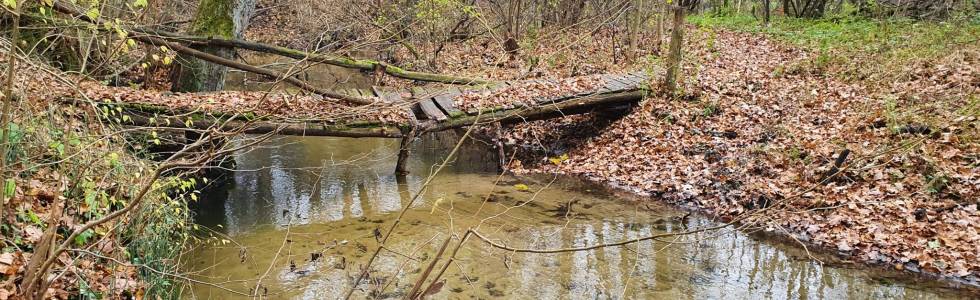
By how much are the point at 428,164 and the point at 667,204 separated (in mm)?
4689

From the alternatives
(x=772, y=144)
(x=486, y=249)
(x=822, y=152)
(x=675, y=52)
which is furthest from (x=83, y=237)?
(x=675, y=52)

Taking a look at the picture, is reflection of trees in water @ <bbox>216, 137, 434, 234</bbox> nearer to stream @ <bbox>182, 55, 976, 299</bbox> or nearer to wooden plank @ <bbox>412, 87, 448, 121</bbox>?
stream @ <bbox>182, 55, 976, 299</bbox>

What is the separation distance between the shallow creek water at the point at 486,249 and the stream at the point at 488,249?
0.8 inches

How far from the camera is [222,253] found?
22.2 feet

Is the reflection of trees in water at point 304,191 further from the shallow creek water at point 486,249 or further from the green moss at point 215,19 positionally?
the green moss at point 215,19

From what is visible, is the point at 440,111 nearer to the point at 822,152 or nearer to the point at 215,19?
the point at 215,19

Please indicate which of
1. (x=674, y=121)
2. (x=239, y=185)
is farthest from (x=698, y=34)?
(x=239, y=185)

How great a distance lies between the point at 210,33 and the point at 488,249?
624 centimetres

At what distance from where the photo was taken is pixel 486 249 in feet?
22.4

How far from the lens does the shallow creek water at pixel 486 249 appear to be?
5832 mm

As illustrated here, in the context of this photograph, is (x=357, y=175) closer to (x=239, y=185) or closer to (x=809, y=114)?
(x=239, y=185)

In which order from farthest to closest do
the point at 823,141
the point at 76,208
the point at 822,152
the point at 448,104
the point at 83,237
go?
the point at 448,104 < the point at 823,141 < the point at 822,152 < the point at 76,208 < the point at 83,237

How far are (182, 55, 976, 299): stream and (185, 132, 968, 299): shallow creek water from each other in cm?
2

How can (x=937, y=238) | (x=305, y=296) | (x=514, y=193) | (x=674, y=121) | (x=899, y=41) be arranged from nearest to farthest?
(x=305, y=296), (x=937, y=238), (x=514, y=193), (x=674, y=121), (x=899, y=41)
